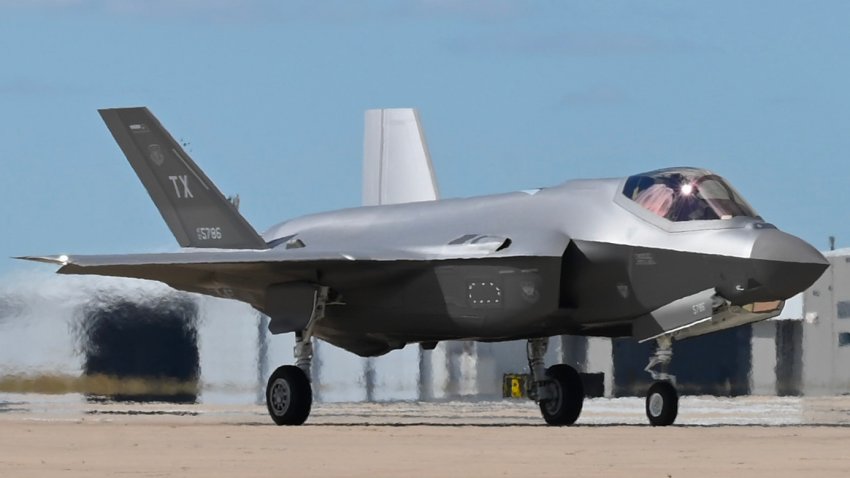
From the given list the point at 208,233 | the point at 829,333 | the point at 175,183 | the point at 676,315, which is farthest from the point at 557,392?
the point at 829,333

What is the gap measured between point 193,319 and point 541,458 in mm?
15436

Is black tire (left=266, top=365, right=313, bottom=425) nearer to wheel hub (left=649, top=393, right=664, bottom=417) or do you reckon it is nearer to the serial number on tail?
the serial number on tail

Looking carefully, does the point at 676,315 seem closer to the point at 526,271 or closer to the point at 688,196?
the point at 688,196

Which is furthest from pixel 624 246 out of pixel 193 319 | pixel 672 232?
pixel 193 319

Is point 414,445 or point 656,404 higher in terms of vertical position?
point 656,404

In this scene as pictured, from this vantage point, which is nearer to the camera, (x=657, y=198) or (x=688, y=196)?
(x=688, y=196)

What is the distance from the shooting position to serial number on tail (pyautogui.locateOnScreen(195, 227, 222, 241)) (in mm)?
29047

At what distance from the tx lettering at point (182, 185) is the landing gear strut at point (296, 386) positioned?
424cm

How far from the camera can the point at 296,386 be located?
1002 inches

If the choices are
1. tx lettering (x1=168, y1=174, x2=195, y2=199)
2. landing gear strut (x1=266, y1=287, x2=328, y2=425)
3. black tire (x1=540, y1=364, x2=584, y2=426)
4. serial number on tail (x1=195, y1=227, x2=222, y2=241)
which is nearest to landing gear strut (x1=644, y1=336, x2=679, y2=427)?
black tire (x1=540, y1=364, x2=584, y2=426)

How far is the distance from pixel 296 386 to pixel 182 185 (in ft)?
17.7

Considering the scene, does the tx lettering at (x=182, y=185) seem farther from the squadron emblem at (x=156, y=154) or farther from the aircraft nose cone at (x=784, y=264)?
the aircraft nose cone at (x=784, y=264)

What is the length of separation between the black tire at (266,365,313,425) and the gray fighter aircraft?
2 cm

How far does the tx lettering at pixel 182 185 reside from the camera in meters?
29.3
